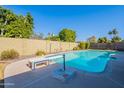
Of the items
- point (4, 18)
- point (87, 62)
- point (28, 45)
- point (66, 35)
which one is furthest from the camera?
point (66, 35)

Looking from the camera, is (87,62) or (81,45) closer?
(87,62)

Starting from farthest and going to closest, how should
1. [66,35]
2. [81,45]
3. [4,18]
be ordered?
[66,35] < [81,45] < [4,18]

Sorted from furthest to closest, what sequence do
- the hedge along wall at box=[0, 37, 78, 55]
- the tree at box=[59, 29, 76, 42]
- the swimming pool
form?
the tree at box=[59, 29, 76, 42] < the hedge along wall at box=[0, 37, 78, 55] < the swimming pool

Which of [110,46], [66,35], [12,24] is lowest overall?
[110,46]

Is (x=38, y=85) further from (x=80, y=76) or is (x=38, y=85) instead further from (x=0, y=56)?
(x=0, y=56)

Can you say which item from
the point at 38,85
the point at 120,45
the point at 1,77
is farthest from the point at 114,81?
the point at 120,45

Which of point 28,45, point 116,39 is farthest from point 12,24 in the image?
point 116,39

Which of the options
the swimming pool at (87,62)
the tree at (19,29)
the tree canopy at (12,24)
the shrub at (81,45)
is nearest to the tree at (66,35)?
the shrub at (81,45)

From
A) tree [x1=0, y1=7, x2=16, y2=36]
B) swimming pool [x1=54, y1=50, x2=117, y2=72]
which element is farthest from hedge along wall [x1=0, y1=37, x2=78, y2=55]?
tree [x1=0, y1=7, x2=16, y2=36]

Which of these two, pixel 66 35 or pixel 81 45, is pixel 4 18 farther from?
pixel 66 35

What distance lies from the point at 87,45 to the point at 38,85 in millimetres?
20769

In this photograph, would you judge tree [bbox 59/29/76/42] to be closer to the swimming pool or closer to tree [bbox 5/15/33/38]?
tree [bbox 5/15/33/38]

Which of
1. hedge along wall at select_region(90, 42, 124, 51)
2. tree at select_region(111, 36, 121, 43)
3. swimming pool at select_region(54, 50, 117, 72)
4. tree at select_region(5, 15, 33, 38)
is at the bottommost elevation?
swimming pool at select_region(54, 50, 117, 72)
